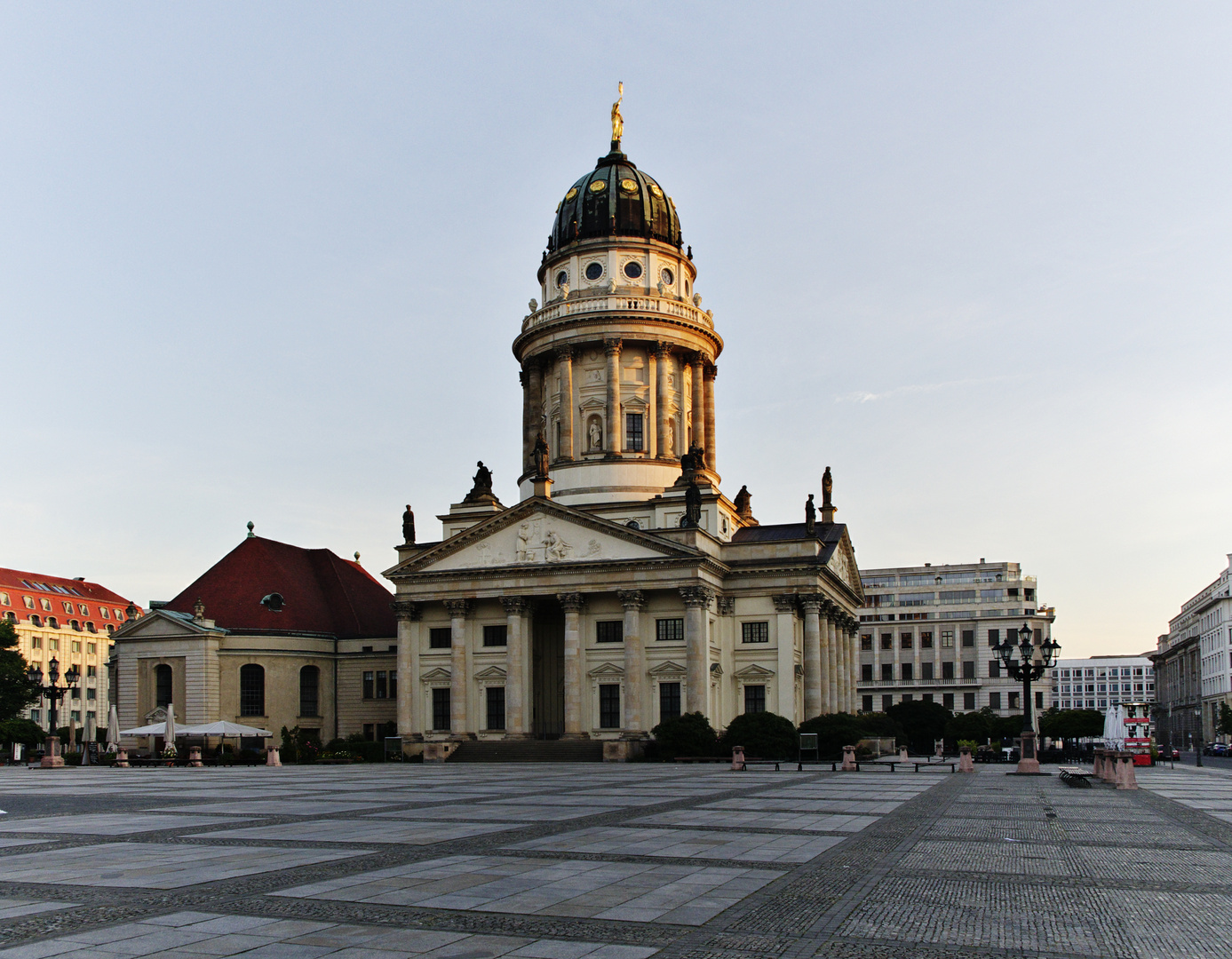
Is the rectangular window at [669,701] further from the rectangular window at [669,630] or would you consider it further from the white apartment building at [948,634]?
the white apartment building at [948,634]

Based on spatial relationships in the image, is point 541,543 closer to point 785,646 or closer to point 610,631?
point 610,631

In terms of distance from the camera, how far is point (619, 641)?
69.5m

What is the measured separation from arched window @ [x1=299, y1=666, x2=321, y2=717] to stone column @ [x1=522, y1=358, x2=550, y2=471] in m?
20.2

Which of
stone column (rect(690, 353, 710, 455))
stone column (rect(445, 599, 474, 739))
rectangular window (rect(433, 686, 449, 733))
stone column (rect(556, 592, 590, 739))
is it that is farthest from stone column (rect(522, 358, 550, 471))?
rectangular window (rect(433, 686, 449, 733))

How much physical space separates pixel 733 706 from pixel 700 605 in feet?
26.4

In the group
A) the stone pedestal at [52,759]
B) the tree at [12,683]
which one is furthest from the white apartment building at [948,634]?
the stone pedestal at [52,759]

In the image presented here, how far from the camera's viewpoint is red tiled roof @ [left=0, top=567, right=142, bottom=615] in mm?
120938

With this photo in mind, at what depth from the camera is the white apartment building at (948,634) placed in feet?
435

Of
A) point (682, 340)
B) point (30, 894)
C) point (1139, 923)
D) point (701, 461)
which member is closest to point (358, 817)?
point (30, 894)

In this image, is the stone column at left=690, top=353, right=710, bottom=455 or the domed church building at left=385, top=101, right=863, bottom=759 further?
the stone column at left=690, top=353, right=710, bottom=455

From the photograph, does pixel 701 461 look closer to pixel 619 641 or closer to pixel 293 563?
pixel 619 641

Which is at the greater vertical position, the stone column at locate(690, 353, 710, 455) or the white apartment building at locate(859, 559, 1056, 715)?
the stone column at locate(690, 353, 710, 455)

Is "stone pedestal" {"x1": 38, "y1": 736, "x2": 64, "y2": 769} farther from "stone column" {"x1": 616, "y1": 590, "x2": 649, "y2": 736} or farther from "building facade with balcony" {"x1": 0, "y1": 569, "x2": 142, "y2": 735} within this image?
"building facade with balcony" {"x1": 0, "y1": 569, "x2": 142, "y2": 735}

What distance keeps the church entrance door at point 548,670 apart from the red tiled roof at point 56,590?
2616 inches
